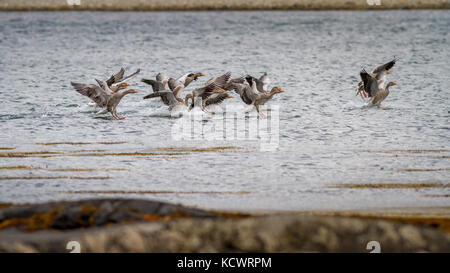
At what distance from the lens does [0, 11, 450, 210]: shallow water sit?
962 centimetres

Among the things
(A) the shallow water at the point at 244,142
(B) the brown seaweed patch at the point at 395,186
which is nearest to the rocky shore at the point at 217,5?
(A) the shallow water at the point at 244,142

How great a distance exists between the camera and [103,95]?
16656 millimetres

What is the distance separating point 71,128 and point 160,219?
9133mm

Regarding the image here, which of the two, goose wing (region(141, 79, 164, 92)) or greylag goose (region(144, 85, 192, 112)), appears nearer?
greylag goose (region(144, 85, 192, 112))

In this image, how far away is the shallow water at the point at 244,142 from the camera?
962cm

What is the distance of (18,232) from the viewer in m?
6.16

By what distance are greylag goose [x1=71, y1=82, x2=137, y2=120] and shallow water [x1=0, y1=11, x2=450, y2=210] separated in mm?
384

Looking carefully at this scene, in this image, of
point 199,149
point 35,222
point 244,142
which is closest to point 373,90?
point 244,142

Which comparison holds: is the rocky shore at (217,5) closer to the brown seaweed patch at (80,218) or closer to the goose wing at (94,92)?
the goose wing at (94,92)

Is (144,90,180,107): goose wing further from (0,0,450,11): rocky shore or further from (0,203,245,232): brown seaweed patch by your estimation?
(0,0,450,11): rocky shore

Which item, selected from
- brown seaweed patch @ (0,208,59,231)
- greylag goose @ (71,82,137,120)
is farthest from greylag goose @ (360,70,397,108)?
brown seaweed patch @ (0,208,59,231)

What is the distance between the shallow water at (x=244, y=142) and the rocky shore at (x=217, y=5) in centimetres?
4512
